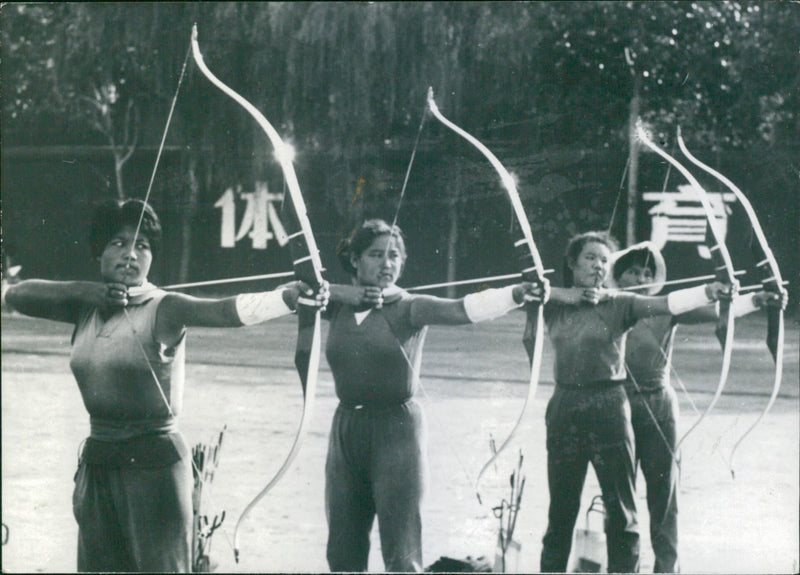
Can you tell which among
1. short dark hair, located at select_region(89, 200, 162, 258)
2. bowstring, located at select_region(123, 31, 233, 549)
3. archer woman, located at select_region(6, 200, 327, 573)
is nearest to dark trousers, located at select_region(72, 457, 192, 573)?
archer woman, located at select_region(6, 200, 327, 573)

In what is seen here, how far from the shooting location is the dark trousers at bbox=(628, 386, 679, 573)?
138 inches

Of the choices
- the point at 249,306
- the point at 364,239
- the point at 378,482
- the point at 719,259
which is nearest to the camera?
the point at 249,306

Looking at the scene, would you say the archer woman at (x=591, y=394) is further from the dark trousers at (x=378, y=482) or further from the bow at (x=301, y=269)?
the bow at (x=301, y=269)

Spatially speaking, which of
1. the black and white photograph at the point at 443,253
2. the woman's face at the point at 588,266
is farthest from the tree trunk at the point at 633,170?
the woman's face at the point at 588,266

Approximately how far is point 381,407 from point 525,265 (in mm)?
599

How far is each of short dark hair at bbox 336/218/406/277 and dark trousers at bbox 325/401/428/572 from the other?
0.45m

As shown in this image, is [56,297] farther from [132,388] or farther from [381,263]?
[381,263]

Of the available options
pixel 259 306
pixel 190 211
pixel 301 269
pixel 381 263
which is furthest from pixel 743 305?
pixel 190 211

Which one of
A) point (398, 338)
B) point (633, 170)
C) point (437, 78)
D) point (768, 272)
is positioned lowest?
point (398, 338)

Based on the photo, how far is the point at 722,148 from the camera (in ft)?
11.7

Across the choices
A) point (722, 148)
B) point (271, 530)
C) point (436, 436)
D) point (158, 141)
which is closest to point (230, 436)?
point (271, 530)

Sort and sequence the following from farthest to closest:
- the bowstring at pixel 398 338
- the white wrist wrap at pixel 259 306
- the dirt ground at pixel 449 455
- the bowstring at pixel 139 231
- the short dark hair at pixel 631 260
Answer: the short dark hair at pixel 631 260, the dirt ground at pixel 449 455, the bowstring at pixel 398 338, the bowstring at pixel 139 231, the white wrist wrap at pixel 259 306

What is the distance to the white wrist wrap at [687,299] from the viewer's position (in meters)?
3.39

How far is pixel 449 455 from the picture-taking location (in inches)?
130
